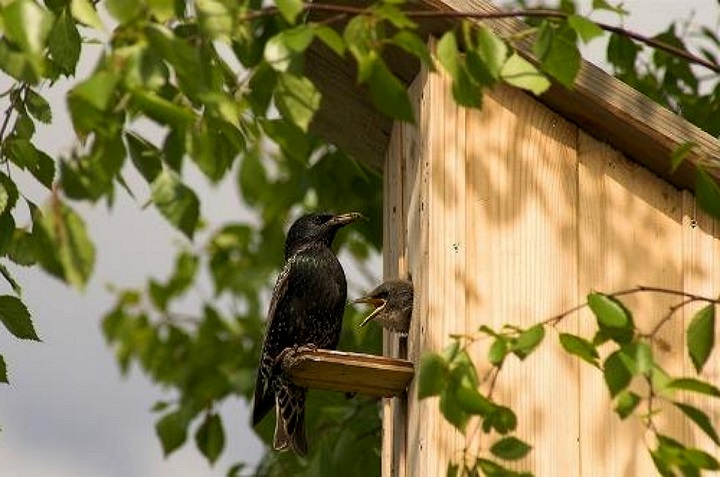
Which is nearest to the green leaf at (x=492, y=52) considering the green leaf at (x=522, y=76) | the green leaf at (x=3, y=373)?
the green leaf at (x=522, y=76)

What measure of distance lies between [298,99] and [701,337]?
0.91 m

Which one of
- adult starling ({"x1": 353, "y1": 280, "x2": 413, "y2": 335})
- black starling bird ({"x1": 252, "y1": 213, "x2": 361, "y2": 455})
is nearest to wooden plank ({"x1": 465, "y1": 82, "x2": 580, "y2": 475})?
adult starling ({"x1": 353, "y1": 280, "x2": 413, "y2": 335})

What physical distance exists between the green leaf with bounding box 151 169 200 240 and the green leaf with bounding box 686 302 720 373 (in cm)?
100

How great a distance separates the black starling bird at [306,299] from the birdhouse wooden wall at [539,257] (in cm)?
107

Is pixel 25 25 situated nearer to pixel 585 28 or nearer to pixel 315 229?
pixel 585 28

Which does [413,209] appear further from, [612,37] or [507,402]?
[612,37]

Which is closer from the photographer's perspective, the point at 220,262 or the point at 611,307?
the point at 611,307

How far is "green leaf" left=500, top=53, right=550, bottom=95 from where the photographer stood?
3910 mm

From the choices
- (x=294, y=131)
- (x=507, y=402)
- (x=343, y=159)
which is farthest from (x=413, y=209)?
(x=343, y=159)

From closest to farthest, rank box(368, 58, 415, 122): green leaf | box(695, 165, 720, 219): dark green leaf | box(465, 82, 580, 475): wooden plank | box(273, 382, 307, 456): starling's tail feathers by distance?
box(368, 58, 415, 122): green leaf
box(695, 165, 720, 219): dark green leaf
box(465, 82, 580, 475): wooden plank
box(273, 382, 307, 456): starling's tail feathers

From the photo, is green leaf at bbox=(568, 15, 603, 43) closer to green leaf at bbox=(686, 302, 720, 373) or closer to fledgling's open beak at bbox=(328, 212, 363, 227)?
green leaf at bbox=(686, 302, 720, 373)

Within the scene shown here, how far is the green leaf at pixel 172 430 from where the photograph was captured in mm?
6469

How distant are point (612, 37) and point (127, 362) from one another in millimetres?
4166

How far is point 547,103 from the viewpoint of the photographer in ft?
16.2
